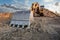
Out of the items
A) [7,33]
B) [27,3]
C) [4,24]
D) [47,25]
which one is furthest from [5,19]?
[47,25]

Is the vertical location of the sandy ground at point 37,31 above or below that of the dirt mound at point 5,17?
below

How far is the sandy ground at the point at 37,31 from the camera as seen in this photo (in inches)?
118

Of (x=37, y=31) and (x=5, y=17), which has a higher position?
(x=5, y=17)

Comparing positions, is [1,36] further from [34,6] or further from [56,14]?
[56,14]

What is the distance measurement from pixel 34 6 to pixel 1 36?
917mm

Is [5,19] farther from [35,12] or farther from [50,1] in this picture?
[50,1]

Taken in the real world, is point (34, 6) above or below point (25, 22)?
above

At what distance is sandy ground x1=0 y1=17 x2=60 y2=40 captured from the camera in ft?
9.87

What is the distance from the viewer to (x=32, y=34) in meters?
3.03

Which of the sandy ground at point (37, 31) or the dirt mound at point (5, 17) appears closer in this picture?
the sandy ground at point (37, 31)

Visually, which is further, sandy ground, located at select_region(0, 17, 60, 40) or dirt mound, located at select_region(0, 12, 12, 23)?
dirt mound, located at select_region(0, 12, 12, 23)

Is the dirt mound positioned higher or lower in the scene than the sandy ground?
higher

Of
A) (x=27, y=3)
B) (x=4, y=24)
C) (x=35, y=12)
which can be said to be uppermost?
(x=27, y=3)

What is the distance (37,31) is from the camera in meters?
3.04
